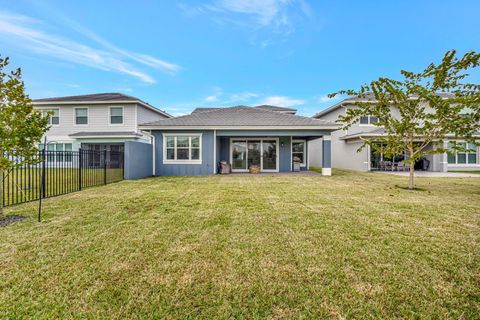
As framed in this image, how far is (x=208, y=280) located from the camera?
8.59 ft

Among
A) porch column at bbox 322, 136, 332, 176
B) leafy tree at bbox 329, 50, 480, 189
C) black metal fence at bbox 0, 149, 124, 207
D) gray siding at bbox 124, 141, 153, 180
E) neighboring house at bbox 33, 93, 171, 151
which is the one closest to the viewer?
black metal fence at bbox 0, 149, 124, 207

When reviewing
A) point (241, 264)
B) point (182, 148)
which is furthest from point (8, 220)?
point (182, 148)

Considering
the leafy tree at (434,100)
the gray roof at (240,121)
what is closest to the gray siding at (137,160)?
the gray roof at (240,121)

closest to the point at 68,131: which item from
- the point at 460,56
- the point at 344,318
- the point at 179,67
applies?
the point at 179,67

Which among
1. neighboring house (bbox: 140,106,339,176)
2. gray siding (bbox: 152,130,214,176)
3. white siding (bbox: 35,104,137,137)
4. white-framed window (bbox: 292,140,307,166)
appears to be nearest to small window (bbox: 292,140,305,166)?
white-framed window (bbox: 292,140,307,166)

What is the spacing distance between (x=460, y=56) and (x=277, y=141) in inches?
395

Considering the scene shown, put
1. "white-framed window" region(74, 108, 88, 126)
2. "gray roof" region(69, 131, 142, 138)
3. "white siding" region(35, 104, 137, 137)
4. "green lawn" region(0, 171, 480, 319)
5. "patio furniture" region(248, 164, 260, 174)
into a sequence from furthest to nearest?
"white-framed window" region(74, 108, 88, 126) < "white siding" region(35, 104, 137, 137) < "gray roof" region(69, 131, 142, 138) < "patio furniture" region(248, 164, 260, 174) < "green lawn" region(0, 171, 480, 319)

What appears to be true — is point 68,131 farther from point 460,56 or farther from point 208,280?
point 460,56

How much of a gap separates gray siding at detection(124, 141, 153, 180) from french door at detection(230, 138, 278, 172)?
5705mm

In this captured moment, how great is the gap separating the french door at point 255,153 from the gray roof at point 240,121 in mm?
1780

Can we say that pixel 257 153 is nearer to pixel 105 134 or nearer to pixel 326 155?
pixel 326 155

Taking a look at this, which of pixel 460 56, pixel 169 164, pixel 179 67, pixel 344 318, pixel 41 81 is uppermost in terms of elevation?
pixel 179 67

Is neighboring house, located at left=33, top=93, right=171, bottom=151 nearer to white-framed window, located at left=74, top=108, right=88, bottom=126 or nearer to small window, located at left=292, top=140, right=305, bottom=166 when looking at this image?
white-framed window, located at left=74, top=108, right=88, bottom=126

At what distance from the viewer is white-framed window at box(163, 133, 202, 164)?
563 inches
